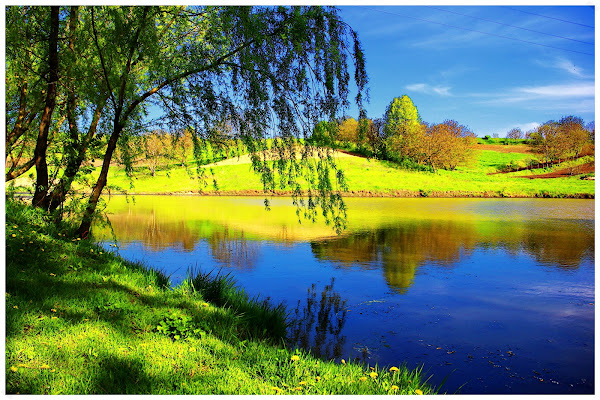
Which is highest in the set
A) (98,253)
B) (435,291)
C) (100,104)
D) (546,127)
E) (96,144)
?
(546,127)

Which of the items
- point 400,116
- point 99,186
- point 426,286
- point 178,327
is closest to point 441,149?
point 400,116

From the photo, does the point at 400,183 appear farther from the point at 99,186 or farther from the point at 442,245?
the point at 99,186

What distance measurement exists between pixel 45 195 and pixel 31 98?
2.19m

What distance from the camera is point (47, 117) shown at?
27.0 feet

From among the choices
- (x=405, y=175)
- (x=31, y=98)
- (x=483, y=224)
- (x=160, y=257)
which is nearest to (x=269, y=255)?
(x=160, y=257)

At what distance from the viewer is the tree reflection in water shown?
5293 millimetres

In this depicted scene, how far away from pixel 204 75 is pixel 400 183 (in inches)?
1229

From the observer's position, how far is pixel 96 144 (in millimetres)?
8383

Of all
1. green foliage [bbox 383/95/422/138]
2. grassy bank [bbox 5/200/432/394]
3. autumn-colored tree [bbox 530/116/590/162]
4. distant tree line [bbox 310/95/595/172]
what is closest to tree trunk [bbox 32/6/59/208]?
grassy bank [bbox 5/200/432/394]

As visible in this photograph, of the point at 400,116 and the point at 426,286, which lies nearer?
the point at 426,286

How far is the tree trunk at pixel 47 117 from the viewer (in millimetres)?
7664

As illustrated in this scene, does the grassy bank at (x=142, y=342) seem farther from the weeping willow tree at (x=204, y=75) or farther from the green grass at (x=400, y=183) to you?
the green grass at (x=400, y=183)

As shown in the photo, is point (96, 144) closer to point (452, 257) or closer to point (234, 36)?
point (234, 36)

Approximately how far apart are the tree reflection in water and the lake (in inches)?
0.6
